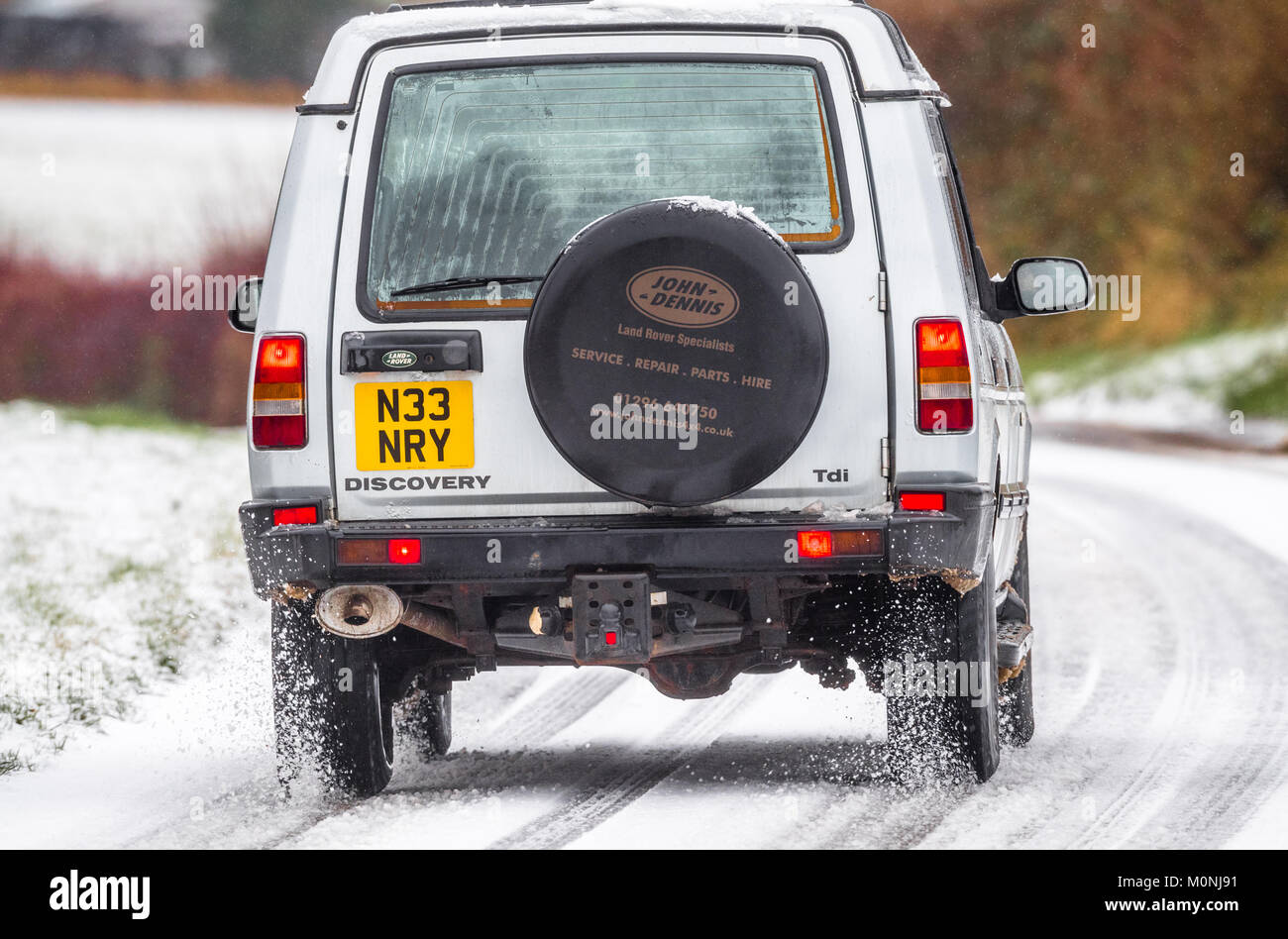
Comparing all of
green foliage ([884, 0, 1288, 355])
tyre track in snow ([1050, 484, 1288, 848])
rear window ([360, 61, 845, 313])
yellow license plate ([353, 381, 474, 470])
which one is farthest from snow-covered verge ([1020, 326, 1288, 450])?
yellow license plate ([353, 381, 474, 470])

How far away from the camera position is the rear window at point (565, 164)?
5508 mm

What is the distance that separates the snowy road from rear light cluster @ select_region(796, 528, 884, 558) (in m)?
0.74

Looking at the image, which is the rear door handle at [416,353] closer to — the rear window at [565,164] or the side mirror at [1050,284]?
the rear window at [565,164]

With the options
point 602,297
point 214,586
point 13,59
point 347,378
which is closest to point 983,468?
point 602,297

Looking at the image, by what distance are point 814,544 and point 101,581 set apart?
612 centimetres

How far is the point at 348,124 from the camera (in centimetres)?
564

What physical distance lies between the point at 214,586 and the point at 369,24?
548 cm

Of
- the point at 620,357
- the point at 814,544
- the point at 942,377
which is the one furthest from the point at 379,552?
the point at 942,377

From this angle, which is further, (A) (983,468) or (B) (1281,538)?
(B) (1281,538)

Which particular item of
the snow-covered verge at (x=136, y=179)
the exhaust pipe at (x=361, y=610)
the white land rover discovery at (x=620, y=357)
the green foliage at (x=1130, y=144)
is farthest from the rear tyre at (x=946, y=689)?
the green foliage at (x=1130, y=144)

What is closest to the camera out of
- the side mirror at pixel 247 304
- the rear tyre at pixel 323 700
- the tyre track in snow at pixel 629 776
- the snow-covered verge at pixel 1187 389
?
the tyre track in snow at pixel 629 776

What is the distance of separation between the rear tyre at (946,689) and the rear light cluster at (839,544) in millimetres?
454
